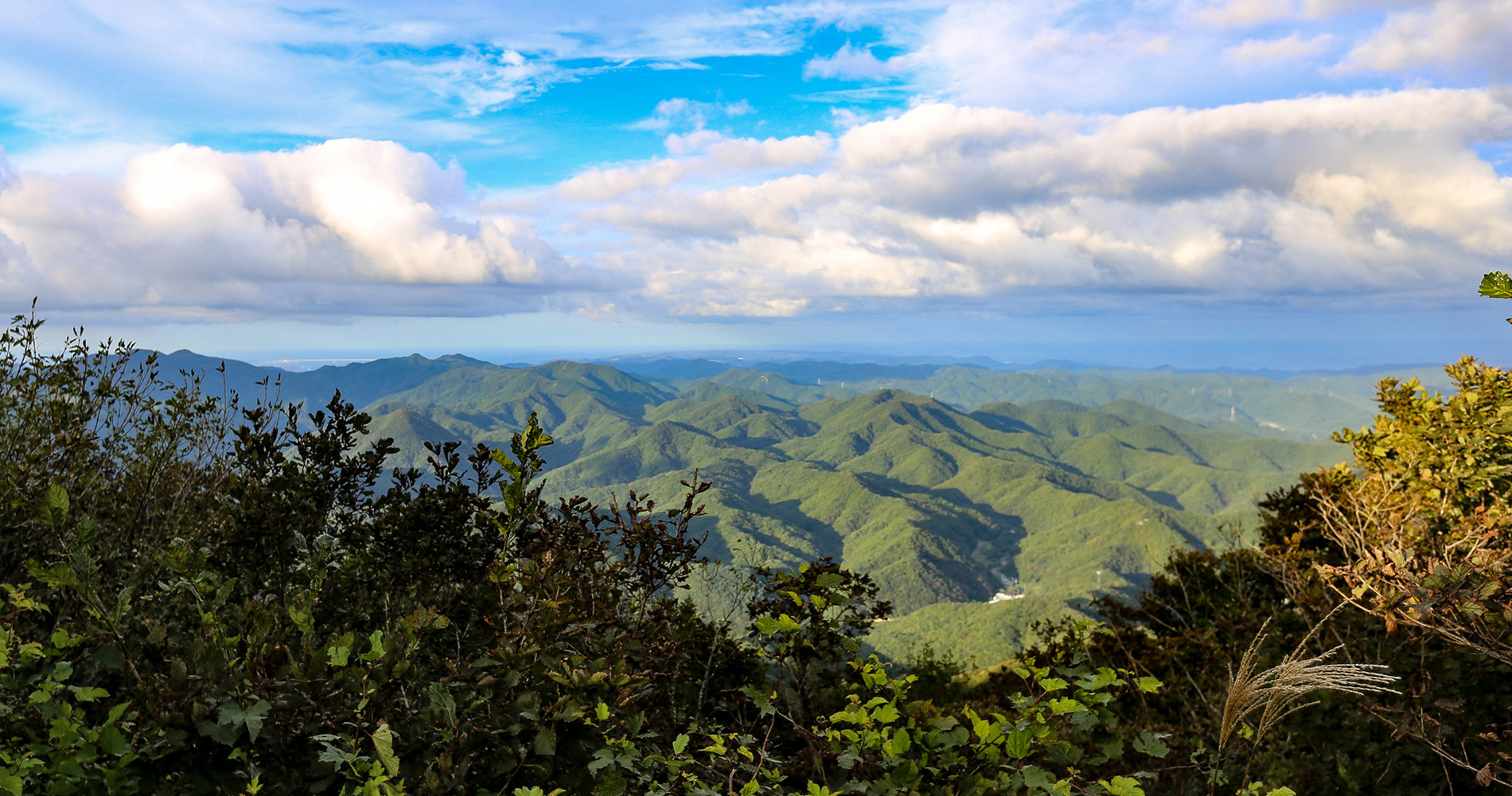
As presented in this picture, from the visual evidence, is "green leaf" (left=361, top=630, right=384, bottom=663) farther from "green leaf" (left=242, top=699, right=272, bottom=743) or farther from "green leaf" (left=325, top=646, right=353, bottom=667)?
"green leaf" (left=242, top=699, right=272, bottom=743)

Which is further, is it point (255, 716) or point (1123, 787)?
point (1123, 787)

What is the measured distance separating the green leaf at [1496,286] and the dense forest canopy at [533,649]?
46.2 inches

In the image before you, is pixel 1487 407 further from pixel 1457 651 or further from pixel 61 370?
pixel 61 370

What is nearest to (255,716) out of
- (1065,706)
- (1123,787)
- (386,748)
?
(386,748)

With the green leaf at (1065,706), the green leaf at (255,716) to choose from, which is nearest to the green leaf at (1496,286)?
the green leaf at (1065,706)

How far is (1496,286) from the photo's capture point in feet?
6.65

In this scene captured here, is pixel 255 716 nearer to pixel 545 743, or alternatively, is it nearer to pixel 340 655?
pixel 340 655

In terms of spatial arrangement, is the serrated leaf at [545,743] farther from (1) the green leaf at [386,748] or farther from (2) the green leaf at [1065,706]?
(2) the green leaf at [1065,706]

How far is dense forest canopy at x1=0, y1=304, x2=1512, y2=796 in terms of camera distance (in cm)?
240

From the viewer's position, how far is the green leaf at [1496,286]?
1994 mm

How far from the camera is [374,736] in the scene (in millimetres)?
2047

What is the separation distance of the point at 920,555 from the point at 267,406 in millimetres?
205386

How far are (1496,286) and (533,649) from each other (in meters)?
3.56

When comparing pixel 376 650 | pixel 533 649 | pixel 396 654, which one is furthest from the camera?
pixel 533 649
